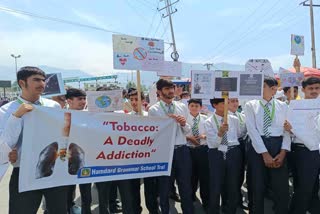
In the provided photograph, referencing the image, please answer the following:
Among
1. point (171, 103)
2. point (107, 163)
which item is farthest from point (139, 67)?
point (107, 163)

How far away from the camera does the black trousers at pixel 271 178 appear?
13.3 feet

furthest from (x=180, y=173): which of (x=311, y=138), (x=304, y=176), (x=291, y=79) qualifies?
(x=291, y=79)

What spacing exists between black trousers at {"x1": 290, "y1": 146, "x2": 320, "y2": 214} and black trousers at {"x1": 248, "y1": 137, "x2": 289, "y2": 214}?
0.77ft

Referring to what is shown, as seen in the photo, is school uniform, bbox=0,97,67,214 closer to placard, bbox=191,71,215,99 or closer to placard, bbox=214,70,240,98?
placard, bbox=191,71,215,99

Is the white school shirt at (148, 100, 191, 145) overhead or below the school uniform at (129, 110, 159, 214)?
overhead

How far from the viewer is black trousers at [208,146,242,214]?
4293mm

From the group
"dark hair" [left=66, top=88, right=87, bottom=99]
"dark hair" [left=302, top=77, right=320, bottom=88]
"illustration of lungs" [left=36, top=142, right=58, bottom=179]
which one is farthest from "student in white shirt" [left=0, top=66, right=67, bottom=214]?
"dark hair" [left=302, top=77, right=320, bottom=88]

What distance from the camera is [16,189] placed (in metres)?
3.14

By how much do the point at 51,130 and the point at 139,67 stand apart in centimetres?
166

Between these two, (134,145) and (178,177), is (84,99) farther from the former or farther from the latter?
(178,177)

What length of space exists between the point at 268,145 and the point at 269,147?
0.03m

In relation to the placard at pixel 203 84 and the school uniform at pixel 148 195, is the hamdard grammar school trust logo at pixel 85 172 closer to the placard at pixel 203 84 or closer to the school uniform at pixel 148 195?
the school uniform at pixel 148 195

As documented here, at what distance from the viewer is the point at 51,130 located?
335cm

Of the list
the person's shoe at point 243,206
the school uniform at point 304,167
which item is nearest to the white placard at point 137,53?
the school uniform at point 304,167
